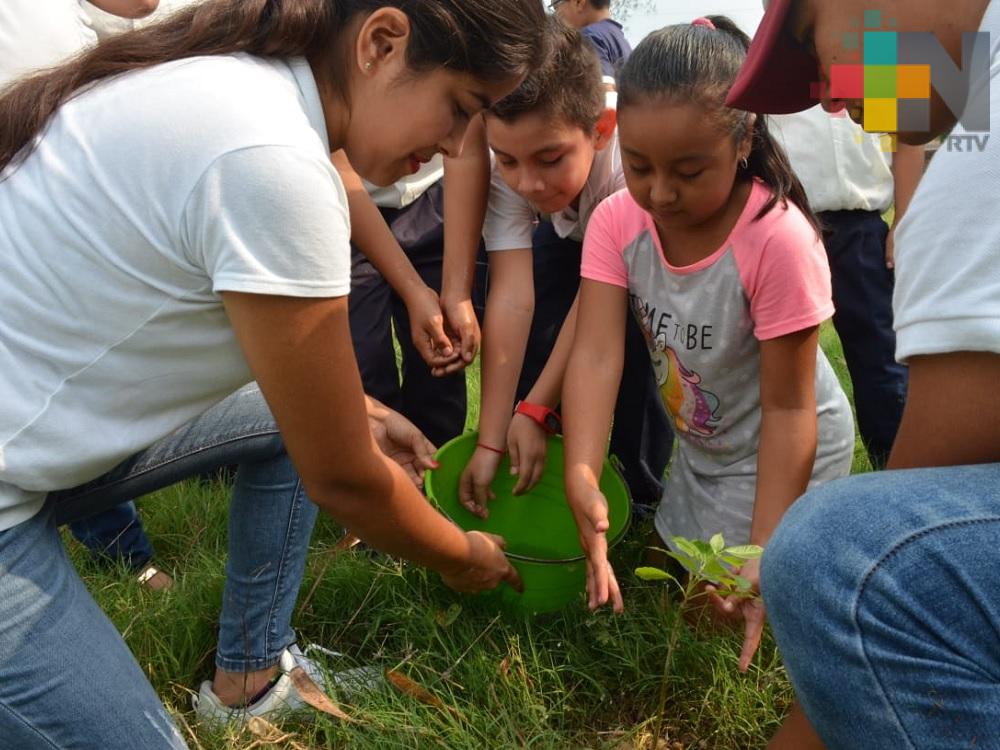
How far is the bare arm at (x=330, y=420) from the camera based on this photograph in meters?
1.14

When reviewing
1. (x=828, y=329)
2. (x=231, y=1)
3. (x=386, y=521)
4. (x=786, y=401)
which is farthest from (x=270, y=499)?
(x=828, y=329)

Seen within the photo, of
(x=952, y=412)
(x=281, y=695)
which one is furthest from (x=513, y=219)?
(x=952, y=412)

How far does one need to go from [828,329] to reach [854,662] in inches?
149

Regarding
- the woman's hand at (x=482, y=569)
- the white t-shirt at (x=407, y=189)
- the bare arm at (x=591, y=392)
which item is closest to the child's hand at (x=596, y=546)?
the bare arm at (x=591, y=392)

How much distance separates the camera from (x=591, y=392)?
76.3 inches

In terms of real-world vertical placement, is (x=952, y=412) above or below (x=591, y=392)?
above

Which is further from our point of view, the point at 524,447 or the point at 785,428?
the point at 524,447

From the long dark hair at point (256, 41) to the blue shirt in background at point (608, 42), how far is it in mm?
1425

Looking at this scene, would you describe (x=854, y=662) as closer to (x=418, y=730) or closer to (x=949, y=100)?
(x=949, y=100)

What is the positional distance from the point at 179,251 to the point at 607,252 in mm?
1025

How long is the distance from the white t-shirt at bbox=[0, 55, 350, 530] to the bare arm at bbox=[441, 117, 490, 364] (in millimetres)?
945

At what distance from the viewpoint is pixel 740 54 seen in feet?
5.75

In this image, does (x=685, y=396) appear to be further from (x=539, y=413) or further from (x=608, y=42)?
(x=608, y=42)

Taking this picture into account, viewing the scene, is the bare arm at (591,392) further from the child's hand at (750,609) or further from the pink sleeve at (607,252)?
the child's hand at (750,609)
